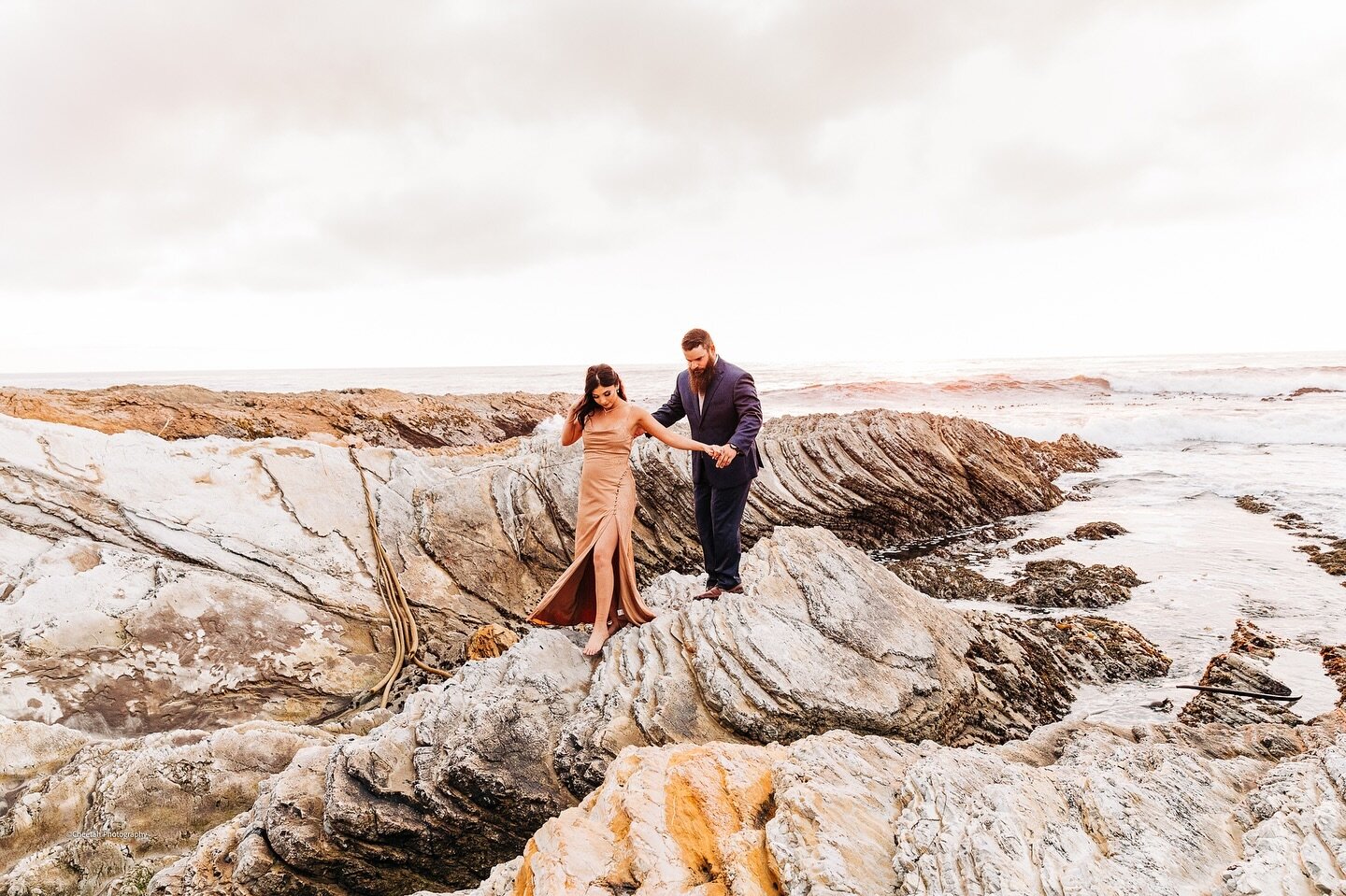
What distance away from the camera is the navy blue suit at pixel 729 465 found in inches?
198

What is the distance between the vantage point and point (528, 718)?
398 cm

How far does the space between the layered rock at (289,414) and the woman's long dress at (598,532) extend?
6.23m

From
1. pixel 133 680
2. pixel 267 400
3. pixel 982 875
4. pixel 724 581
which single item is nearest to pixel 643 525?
pixel 724 581

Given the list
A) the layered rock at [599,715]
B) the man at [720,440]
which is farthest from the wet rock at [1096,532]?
the man at [720,440]

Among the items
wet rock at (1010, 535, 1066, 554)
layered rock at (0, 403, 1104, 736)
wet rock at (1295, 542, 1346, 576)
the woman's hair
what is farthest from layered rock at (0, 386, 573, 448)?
wet rock at (1295, 542, 1346, 576)

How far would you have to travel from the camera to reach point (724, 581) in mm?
5148

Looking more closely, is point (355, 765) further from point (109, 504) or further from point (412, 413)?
point (412, 413)

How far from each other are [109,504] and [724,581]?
616cm

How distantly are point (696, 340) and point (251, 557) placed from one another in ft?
17.2

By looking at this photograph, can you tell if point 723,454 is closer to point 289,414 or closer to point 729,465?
point 729,465

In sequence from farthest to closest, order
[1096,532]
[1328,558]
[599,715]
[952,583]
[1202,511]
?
[1202,511]
[1096,532]
[1328,558]
[952,583]
[599,715]

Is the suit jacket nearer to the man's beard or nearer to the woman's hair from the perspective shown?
the man's beard

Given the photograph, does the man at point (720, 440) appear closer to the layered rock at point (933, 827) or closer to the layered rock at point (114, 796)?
the layered rock at point (933, 827)

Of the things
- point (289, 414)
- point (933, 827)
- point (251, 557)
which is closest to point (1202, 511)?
point (933, 827)
